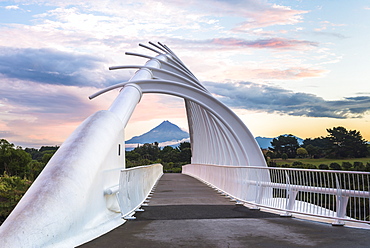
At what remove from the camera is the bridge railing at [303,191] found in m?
10.1

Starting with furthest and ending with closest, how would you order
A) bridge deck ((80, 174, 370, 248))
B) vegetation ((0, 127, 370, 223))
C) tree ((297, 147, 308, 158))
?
tree ((297, 147, 308, 158))
vegetation ((0, 127, 370, 223))
bridge deck ((80, 174, 370, 248))

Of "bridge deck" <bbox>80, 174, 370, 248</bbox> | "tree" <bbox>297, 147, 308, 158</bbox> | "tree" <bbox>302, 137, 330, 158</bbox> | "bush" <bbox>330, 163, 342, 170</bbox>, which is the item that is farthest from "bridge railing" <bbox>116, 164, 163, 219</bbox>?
"tree" <bbox>297, 147, 308, 158</bbox>

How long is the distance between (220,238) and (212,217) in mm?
3211

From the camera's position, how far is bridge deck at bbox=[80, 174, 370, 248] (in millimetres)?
7695

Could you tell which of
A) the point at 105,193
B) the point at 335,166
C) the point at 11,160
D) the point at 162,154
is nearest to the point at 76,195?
the point at 105,193

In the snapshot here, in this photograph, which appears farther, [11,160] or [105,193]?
[11,160]

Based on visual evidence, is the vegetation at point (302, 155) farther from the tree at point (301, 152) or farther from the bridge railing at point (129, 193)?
the bridge railing at point (129, 193)

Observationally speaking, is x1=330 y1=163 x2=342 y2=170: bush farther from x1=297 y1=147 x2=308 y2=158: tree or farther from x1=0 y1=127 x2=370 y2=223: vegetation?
x1=297 y1=147 x2=308 y2=158: tree

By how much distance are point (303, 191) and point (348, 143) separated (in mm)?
63919

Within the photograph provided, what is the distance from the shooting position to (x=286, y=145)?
9619cm

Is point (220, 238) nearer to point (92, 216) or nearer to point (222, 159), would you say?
point (92, 216)

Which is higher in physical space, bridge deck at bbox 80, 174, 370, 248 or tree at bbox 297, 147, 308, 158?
tree at bbox 297, 147, 308, 158

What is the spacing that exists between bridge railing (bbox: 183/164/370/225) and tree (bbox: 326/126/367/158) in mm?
58211

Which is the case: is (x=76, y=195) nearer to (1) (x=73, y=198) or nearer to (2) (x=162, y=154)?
(1) (x=73, y=198)
